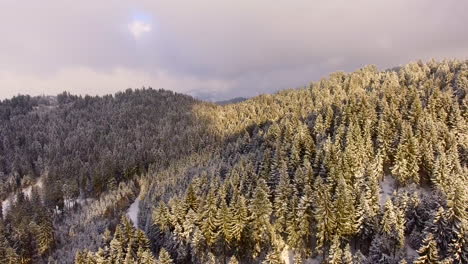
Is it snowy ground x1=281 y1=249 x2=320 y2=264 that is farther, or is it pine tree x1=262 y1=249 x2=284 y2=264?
snowy ground x1=281 y1=249 x2=320 y2=264

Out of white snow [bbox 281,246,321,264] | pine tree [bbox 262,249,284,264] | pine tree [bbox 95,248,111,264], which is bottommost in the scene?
white snow [bbox 281,246,321,264]

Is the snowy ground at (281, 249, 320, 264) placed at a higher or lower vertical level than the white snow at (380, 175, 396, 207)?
lower

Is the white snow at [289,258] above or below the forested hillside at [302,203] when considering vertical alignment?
below

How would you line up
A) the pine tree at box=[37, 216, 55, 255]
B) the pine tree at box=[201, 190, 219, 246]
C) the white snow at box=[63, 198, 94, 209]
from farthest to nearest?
the white snow at box=[63, 198, 94, 209] < the pine tree at box=[37, 216, 55, 255] < the pine tree at box=[201, 190, 219, 246]

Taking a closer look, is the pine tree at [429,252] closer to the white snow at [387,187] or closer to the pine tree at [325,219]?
the pine tree at [325,219]

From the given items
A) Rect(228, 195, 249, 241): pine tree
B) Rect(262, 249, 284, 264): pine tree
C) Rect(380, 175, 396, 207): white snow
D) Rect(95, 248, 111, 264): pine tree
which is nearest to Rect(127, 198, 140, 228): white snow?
Rect(95, 248, 111, 264): pine tree

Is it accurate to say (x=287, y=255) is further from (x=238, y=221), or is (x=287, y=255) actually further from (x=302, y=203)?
(x=238, y=221)

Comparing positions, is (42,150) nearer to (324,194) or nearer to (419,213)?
(324,194)

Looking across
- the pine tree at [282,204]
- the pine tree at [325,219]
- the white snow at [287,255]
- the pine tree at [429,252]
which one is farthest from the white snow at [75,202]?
the pine tree at [429,252]

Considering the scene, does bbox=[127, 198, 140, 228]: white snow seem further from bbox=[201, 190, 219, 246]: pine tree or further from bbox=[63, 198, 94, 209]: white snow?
bbox=[201, 190, 219, 246]: pine tree
